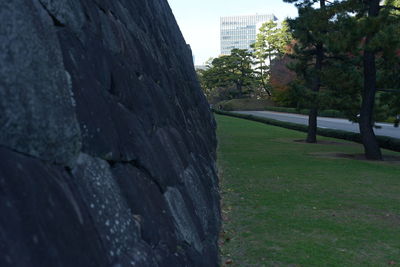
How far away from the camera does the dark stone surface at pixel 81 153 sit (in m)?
1.67

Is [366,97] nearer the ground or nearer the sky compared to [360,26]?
nearer the ground

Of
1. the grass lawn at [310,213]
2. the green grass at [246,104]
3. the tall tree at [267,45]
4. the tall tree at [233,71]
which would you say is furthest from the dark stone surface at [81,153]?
the tall tree at [267,45]

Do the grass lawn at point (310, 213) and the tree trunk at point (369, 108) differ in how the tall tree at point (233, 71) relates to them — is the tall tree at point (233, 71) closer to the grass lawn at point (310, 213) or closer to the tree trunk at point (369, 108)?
the tree trunk at point (369, 108)

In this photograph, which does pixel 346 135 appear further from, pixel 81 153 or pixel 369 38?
pixel 81 153

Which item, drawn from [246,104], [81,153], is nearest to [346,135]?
[81,153]

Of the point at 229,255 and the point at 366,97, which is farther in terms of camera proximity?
the point at 366,97

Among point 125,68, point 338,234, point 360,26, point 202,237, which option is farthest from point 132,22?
point 360,26

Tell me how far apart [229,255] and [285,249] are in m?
0.81

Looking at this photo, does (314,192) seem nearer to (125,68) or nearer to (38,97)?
(125,68)

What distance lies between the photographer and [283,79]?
63.8 meters

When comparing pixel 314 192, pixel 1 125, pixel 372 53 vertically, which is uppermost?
pixel 372 53

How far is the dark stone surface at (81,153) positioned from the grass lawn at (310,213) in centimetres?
163

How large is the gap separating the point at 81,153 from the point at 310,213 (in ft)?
20.2

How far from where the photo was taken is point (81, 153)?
2369 millimetres
